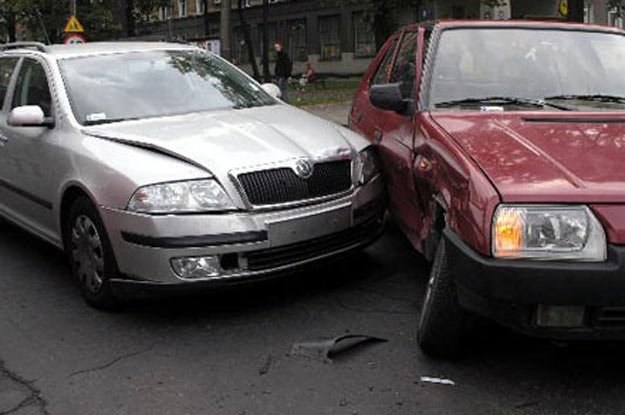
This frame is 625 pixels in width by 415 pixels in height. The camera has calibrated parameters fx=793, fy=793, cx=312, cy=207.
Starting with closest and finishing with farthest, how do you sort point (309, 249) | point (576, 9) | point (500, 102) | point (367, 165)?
point (500, 102)
point (309, 249)
point (367, 165)
point (576, 9)

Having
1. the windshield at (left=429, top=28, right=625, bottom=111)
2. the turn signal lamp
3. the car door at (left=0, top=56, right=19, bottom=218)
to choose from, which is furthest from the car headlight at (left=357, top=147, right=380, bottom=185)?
the car door at (left=0, top=56, right=19, bottom=218)

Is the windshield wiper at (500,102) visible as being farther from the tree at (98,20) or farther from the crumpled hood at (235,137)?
the tree at (98,20)

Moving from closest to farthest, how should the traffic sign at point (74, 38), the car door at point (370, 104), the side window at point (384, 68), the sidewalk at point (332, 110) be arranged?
→ the car door at point (370, 104) < the side window at point (384, 68) < the traffic sign at point (74, 38) < the sidewalk at point (332, 110)

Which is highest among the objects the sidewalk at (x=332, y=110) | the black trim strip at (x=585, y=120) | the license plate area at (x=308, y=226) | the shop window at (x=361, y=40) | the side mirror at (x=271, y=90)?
the black trim strip at (x=585, y=120)

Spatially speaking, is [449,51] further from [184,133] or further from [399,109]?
[184,133]

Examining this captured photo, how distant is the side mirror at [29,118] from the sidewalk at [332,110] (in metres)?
12.1

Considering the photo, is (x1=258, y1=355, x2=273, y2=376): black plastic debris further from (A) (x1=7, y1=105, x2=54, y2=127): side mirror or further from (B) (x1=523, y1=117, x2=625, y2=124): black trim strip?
(A) (x1=7, y1=105, x2=54, y2=127): side mirror

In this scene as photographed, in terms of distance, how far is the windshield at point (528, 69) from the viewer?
4.62 metres

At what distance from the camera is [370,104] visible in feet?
20.2

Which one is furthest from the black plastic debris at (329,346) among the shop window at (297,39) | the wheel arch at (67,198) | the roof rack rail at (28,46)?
the shop window at (297,39)

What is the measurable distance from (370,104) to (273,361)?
273cm

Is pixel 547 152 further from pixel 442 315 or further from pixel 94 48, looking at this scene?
pixel 94 48

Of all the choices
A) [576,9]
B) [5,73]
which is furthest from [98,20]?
[5,73]

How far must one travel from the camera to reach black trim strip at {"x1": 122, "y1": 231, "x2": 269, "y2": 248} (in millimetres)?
4316
